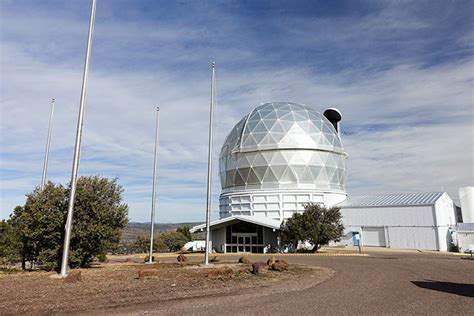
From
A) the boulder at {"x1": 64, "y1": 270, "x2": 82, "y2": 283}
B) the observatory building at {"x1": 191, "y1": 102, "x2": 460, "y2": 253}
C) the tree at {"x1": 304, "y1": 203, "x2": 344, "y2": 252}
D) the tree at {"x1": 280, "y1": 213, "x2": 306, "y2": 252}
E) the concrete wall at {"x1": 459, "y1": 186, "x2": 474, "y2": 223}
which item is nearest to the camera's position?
the boulder at {"x1": 64, "y1": 270, "x2": 82, "y2": 283}

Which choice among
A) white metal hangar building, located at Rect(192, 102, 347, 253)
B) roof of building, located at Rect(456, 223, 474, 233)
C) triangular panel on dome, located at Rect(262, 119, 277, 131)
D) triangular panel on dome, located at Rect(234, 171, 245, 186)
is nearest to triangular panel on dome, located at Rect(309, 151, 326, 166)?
white metal hangar building, located at Rect(192, 102, 347, 253)

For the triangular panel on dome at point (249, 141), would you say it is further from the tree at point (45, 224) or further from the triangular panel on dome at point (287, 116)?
the tree at point (45, 224)

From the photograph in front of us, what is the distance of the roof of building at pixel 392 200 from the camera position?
35469mm

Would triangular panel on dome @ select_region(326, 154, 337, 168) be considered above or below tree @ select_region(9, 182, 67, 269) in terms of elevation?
above

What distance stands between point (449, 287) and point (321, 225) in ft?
65.3

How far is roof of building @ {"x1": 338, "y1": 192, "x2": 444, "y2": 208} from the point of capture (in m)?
35.5

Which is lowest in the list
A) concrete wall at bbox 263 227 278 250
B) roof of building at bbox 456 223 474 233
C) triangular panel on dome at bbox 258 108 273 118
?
concrete wall at bbox 263 227 278 250

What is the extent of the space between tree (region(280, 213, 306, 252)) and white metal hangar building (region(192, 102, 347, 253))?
2566 mm

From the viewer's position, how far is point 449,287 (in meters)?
11.9

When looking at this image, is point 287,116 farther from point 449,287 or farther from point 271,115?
point 449,287

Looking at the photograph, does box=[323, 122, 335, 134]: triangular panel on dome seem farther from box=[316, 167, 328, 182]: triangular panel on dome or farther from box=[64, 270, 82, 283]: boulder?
box=[64, 270, 82, 283]: boulder

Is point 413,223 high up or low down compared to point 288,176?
down

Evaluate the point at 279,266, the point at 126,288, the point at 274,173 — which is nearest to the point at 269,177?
the point at 274,173

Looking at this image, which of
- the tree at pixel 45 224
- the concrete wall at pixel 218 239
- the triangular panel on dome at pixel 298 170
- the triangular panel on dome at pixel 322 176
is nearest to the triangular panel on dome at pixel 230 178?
the concrete wall at pixel 218 239
